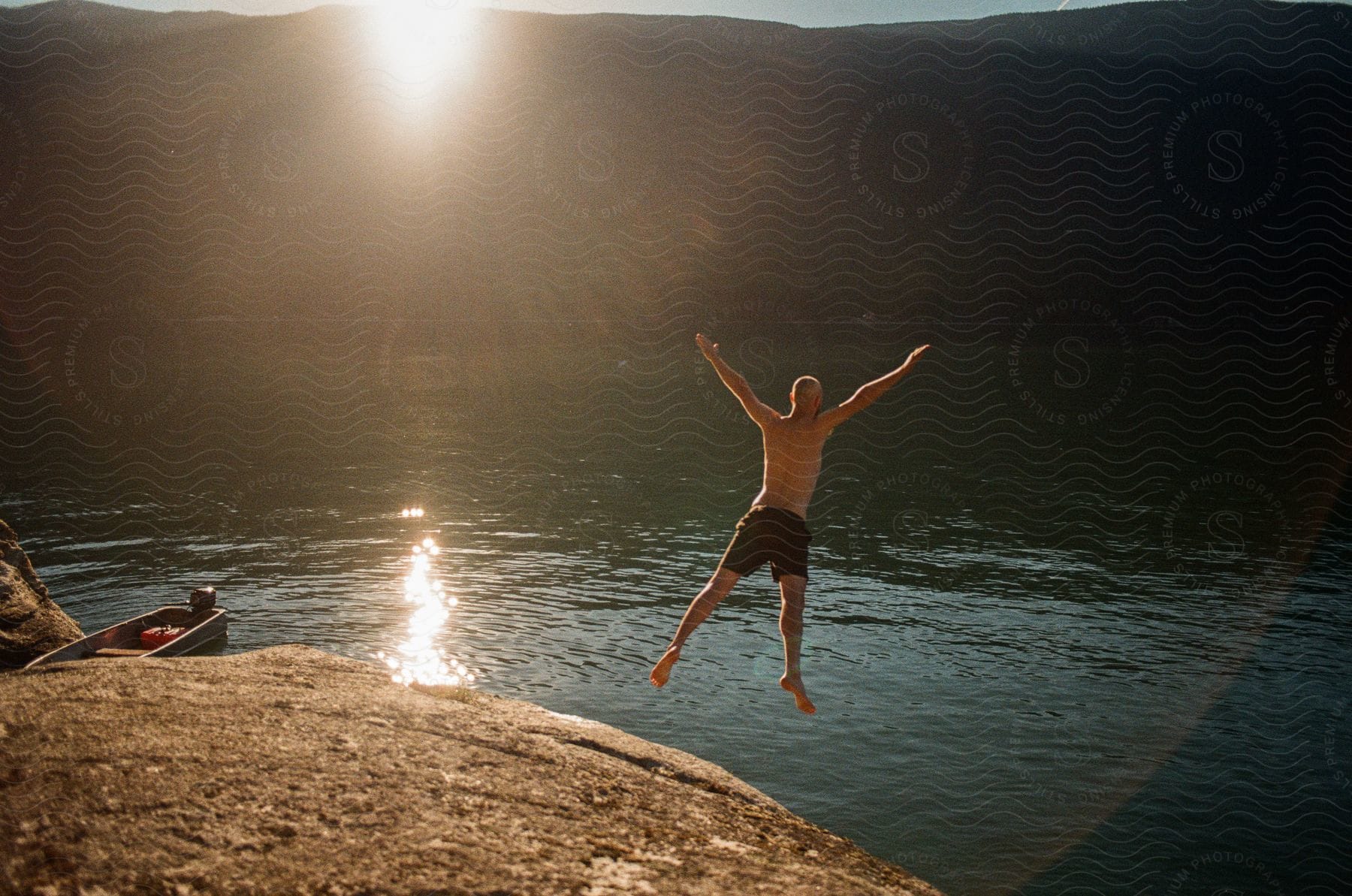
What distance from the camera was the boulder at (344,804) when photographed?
6773 millimetres

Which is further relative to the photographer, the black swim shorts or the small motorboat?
the small motorboat

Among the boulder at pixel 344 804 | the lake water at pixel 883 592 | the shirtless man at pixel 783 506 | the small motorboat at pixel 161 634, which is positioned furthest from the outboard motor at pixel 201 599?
the shirtless man at pixel 783 506

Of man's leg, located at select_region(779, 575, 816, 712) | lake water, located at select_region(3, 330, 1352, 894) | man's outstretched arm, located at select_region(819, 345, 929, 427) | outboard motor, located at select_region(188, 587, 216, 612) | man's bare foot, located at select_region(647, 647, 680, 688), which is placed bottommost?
lake water, located at select_region(3, 330, 1352, 894)

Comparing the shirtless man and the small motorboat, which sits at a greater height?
the shirtless man

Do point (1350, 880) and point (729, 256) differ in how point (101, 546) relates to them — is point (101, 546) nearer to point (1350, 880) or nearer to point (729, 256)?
point (1350, 880)

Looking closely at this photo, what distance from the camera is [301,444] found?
2228 inches

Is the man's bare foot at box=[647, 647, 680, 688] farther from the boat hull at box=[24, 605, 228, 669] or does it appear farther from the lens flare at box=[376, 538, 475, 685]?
the boat hull at box=[24, 605, 228, 669]

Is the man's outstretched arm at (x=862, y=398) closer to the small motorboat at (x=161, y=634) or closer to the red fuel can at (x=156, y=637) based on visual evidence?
the small motorboat at (x=161, y=634)

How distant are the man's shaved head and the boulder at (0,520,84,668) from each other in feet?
44.6

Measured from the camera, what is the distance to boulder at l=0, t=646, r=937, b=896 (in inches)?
267

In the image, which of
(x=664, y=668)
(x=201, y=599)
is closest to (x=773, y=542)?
(x=664, y=668)

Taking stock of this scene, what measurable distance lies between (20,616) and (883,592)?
1987 cm

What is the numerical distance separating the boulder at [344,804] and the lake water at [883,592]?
5962 millimetres

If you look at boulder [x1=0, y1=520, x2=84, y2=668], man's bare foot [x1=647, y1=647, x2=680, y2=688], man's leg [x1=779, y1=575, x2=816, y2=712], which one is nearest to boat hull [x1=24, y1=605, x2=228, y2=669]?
boulder [x1=0, y1=520, x2=84, y2=668]
